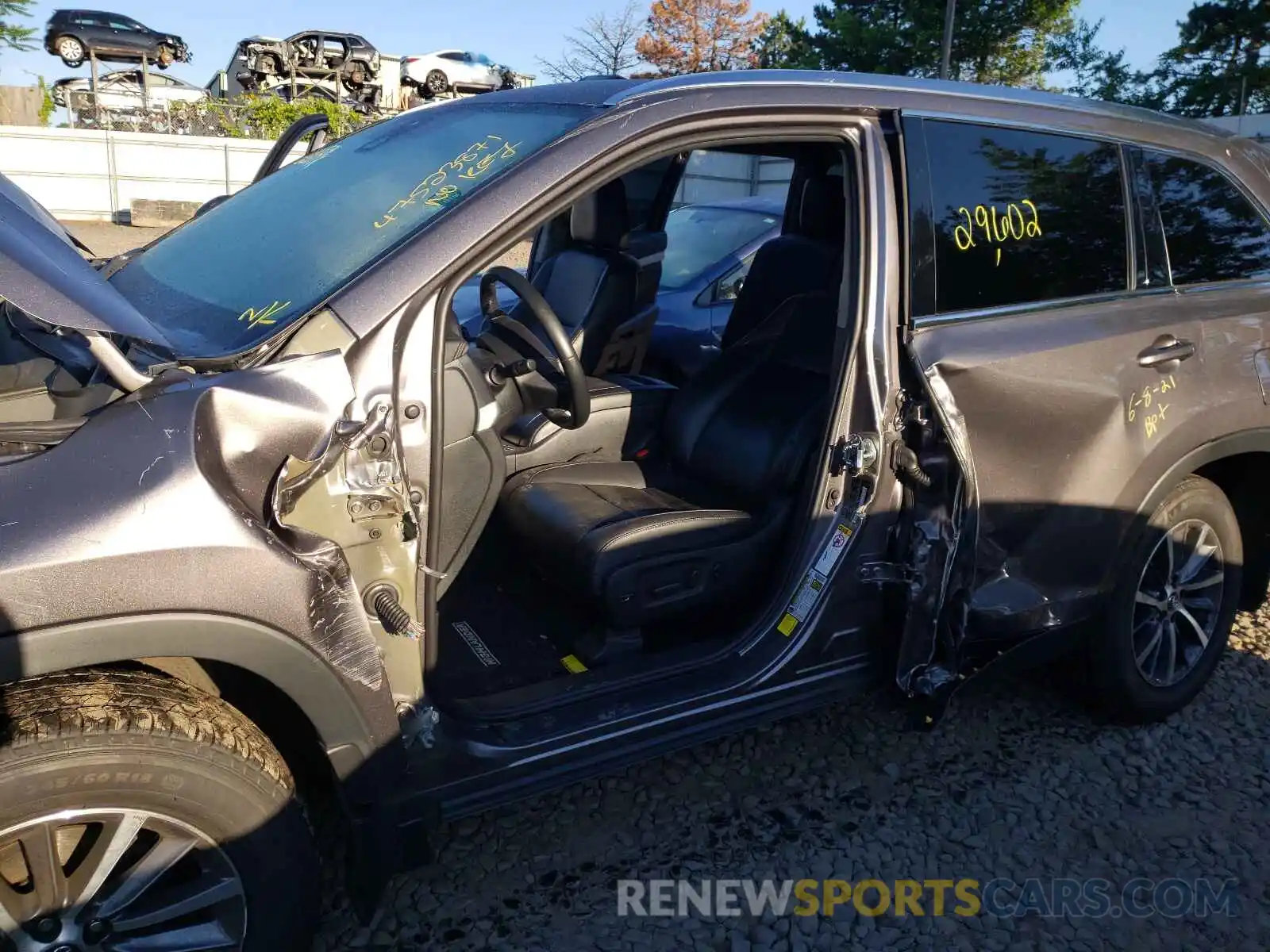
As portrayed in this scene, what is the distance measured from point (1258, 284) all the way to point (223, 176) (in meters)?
18.5

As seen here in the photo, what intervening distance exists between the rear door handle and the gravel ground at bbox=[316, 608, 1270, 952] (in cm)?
118

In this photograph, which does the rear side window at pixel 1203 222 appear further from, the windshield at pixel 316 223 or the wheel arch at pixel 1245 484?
the windshield at pixel 316 223

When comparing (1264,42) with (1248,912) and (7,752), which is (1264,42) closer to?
(1248,912)

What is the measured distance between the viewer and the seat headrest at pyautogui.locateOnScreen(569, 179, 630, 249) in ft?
12.3

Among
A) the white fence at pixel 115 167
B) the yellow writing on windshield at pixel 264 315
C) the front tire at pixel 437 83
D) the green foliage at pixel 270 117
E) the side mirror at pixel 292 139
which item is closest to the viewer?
the yellow writing on windshield at pixel 264 315

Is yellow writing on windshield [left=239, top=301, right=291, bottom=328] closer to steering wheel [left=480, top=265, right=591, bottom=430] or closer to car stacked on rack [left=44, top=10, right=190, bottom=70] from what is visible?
steering wheel [left=480, top=265, right=591, bottom=430]

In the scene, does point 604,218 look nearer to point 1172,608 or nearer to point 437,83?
point 1172,608

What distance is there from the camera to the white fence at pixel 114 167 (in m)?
16.8

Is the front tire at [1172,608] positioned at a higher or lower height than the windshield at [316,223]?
lower

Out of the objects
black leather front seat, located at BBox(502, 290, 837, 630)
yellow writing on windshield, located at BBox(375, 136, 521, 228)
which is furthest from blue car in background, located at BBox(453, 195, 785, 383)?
yellow writing on windshield, located at BBox(375, 136, 521, 228)

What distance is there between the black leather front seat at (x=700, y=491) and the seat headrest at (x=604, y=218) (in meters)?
0.72

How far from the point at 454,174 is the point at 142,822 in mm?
1447

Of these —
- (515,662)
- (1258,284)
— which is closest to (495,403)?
(515,662)

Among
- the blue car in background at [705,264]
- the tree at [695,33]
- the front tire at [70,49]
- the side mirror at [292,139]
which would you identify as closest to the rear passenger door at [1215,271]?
the blue car in background at [705,264]
